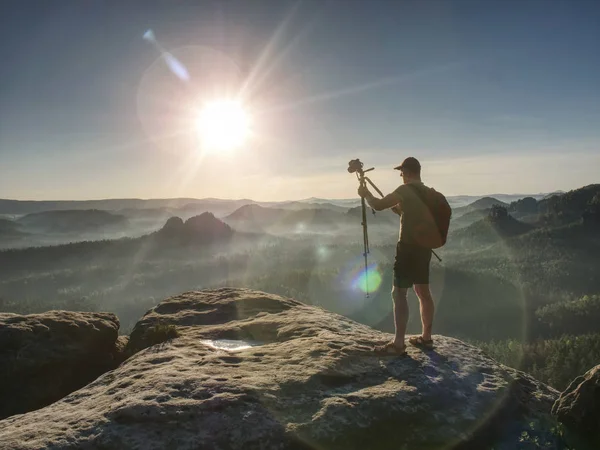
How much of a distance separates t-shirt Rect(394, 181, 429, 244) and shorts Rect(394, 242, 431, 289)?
24 centimetres

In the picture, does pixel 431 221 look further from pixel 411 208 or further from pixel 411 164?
pixel 411 164

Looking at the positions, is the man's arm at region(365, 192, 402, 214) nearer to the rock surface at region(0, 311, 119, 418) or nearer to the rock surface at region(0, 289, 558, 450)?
the rock surface at region(0, 289, 558, 450)

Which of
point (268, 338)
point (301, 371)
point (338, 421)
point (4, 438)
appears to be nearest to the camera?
point (4, 438)

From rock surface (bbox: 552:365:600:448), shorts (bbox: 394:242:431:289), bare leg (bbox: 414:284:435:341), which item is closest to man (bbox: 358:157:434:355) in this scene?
shorts (bbox: 394:242:431:289)

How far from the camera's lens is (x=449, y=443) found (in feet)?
26.1

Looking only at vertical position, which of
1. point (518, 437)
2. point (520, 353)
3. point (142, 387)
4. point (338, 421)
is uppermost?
point (142, 387)

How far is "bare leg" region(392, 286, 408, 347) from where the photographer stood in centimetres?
1062

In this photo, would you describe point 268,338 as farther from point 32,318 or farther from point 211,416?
point 32,318

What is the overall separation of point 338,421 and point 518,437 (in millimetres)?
3854

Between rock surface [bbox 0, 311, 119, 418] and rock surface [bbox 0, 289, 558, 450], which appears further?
rock surface [bbox 0, 311, 119, 418]

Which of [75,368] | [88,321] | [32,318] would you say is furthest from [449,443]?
[32,318]

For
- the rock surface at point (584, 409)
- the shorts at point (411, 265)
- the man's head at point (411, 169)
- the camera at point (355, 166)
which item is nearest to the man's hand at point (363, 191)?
the camera at point (355, 166)

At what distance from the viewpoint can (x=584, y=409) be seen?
27.9 ft

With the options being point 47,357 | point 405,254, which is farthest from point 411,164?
point 47,357
